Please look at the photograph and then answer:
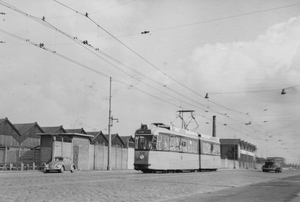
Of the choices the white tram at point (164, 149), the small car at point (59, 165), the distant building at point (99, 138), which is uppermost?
the distant building at point (99, 138)

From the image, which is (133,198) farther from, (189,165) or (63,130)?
(63,130)

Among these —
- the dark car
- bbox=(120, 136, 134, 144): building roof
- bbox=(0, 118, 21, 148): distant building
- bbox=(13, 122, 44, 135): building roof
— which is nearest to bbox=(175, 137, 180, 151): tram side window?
the dark car

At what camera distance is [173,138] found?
3297 cm

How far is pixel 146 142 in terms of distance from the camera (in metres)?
30.8

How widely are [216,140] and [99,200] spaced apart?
3576cm

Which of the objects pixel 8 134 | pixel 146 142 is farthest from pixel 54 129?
pixel 146 142

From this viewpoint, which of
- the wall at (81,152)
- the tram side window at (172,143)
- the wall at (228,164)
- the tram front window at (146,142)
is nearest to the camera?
the tram front window at (146,142)

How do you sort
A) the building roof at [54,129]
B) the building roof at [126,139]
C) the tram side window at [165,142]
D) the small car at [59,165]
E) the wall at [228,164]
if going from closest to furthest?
the tram side window at [165,142] < the small car at [59,165] < the building roof at [54,129] < the wall at [228,164] < the building roof at [126,139]

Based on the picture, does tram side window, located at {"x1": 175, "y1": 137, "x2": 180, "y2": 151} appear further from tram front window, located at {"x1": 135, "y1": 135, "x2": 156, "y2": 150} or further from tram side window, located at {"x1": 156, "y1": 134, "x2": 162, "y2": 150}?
tram front window, located at {"x1": 135, "y1": 135, "x2": 156, "y2": 150}

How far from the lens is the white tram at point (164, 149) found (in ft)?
101

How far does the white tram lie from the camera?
3067 centimetres

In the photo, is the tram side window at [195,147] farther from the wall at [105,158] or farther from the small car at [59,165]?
the wall at [105,158]

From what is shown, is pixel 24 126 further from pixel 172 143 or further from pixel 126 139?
pixel 172 143

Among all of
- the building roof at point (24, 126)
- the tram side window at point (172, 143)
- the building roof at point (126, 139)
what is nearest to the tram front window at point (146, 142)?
the tram side window at point (172, 143)
